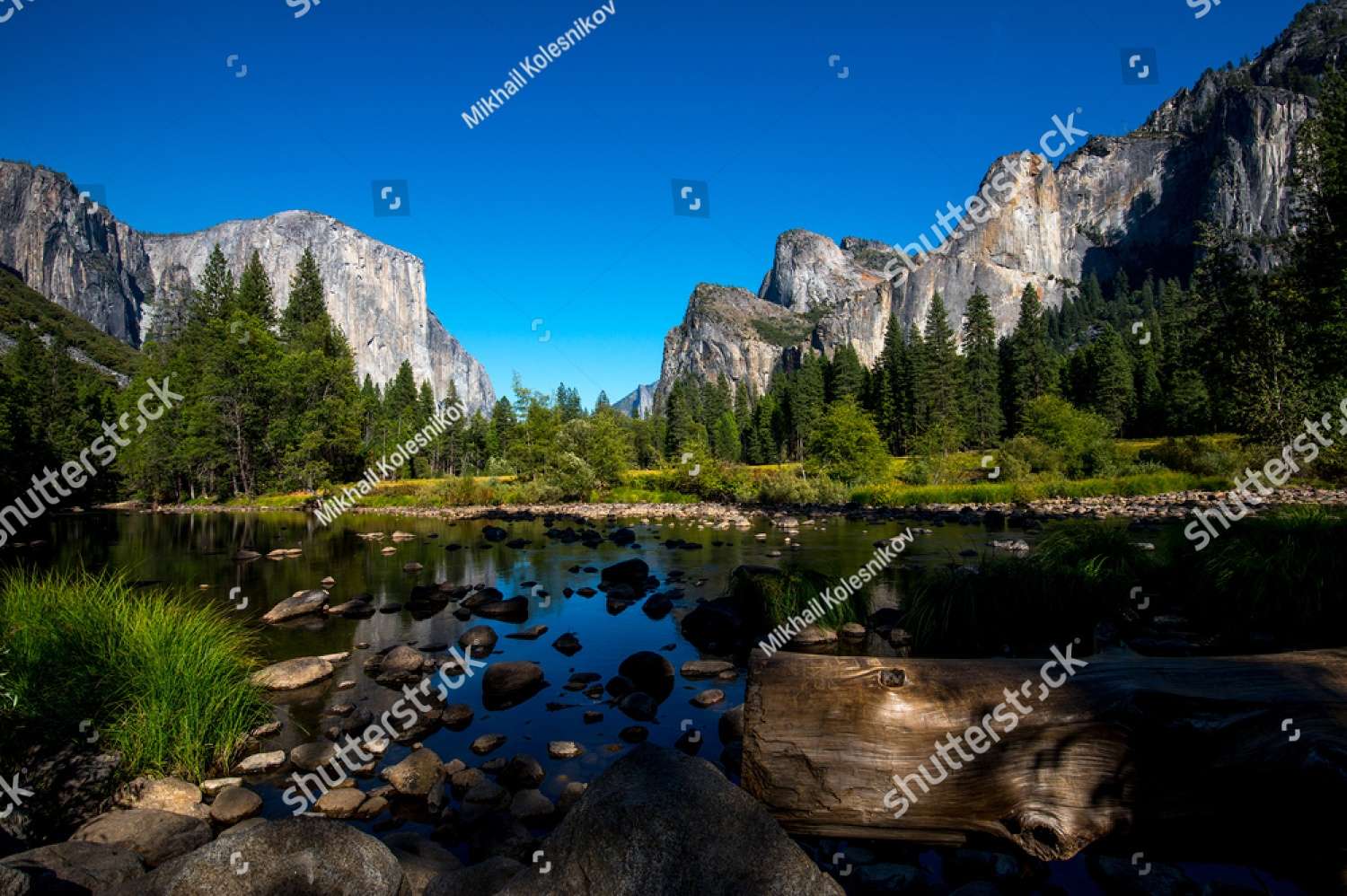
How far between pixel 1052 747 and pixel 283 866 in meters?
4.06

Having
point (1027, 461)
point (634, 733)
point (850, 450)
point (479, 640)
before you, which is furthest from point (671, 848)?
point (1027, 461)

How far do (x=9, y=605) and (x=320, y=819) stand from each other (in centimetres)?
614

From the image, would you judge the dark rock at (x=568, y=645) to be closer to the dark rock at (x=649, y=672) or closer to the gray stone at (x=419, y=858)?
the dark rock at (x=649, y=672)

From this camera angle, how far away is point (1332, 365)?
2136cm

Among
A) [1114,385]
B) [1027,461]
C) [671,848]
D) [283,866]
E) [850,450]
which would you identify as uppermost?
[1114,385]

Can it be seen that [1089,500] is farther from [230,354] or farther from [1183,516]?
[230,354]

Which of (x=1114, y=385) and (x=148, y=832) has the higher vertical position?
(x=1114, y=385)

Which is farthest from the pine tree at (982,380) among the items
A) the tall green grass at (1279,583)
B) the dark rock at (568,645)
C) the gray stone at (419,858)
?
the gray stone at (419,858)

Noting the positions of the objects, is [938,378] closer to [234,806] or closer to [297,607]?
[297,607]

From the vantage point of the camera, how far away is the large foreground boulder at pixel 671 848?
9.15 feet

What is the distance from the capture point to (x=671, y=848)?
286 cm

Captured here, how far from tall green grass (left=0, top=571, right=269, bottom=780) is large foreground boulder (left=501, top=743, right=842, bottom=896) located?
514 cm

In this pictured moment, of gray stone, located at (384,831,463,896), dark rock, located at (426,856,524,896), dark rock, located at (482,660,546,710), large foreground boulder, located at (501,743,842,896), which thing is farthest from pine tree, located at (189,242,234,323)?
large foreground boulder, located at (501,743,842,896)

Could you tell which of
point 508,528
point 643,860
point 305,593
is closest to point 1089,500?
point 508,528
